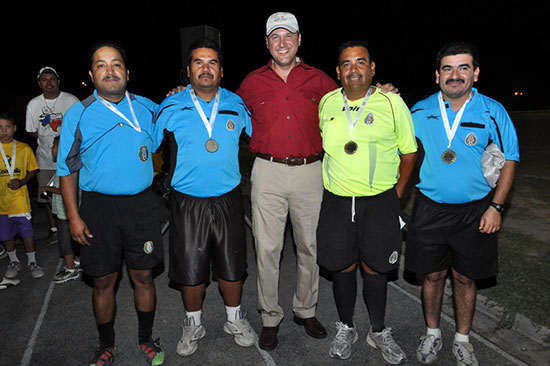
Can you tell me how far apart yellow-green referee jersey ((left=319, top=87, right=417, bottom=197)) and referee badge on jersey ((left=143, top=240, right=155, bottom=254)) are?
1.71 metres

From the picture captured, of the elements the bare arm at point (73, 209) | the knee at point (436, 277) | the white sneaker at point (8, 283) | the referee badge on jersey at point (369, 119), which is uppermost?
the referee badge on jersey at point (369, 119)

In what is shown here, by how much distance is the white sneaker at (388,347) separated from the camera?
345 centimetres

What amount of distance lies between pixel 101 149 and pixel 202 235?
43.9 inches

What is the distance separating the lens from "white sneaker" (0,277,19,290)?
523 cm

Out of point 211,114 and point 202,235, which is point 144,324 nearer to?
point 202,235

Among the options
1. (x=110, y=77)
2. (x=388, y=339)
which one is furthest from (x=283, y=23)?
(x=388, y=339)

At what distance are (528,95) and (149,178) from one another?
44276 millimetres

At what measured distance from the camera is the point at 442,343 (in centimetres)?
379

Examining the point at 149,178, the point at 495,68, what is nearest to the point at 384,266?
the point at 149,178

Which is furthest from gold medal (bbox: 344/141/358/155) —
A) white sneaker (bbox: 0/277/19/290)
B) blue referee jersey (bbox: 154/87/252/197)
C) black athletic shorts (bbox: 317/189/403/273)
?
white sneaker (bbox: 0/277/19/290)

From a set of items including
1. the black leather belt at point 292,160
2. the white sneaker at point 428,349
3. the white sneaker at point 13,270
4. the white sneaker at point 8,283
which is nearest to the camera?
the white sneaker at point 428,349

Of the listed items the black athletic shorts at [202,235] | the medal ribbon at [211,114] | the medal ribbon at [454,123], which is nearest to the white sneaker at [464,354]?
the medal ribbon at [454,123]

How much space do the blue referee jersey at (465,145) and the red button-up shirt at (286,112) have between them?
1018mm

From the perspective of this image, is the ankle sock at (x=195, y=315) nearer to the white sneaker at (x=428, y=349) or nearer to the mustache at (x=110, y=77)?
the white sneaker at (x=428, y=349)
